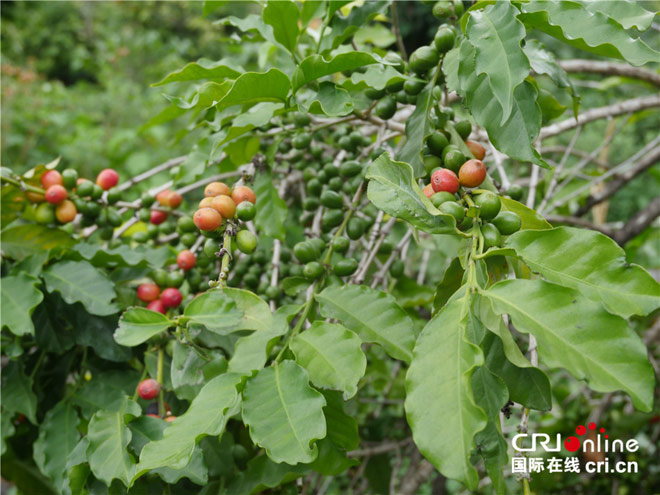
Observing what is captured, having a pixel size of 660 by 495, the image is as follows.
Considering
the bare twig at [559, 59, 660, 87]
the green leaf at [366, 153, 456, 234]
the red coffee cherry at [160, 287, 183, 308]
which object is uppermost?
the green leaf at [366, 153, 456, 234]

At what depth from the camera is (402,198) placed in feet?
2.29

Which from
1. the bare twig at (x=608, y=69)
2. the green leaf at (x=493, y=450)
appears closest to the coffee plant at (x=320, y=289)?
the green leaf at (x=493, y=450)

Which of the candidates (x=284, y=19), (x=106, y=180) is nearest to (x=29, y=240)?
(x=106, y=180)

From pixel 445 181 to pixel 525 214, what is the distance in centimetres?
13

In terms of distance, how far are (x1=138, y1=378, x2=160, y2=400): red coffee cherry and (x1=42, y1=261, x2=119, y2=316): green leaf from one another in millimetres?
140

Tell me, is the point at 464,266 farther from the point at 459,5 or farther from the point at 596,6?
the point at 459,5

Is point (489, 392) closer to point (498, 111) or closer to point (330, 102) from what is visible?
point (498, 111)

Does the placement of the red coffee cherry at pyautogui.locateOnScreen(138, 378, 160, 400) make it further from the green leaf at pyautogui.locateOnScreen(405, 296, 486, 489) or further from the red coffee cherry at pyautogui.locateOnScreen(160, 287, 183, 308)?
the green leaf at pyautogui.locateOnScreen(405, 296, 486, 489)

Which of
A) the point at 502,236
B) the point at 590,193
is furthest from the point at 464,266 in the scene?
the point at 590,193

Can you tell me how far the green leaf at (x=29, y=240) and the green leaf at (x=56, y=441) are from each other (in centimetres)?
32

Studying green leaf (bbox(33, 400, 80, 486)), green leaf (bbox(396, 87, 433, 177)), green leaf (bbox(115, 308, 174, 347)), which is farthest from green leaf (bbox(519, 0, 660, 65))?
green leaf (bbox(33, 400, 80, 486))

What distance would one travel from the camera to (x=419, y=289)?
4.00 feet

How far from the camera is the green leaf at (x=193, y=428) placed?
0.67m

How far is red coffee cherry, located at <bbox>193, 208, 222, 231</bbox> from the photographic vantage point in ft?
2.75
